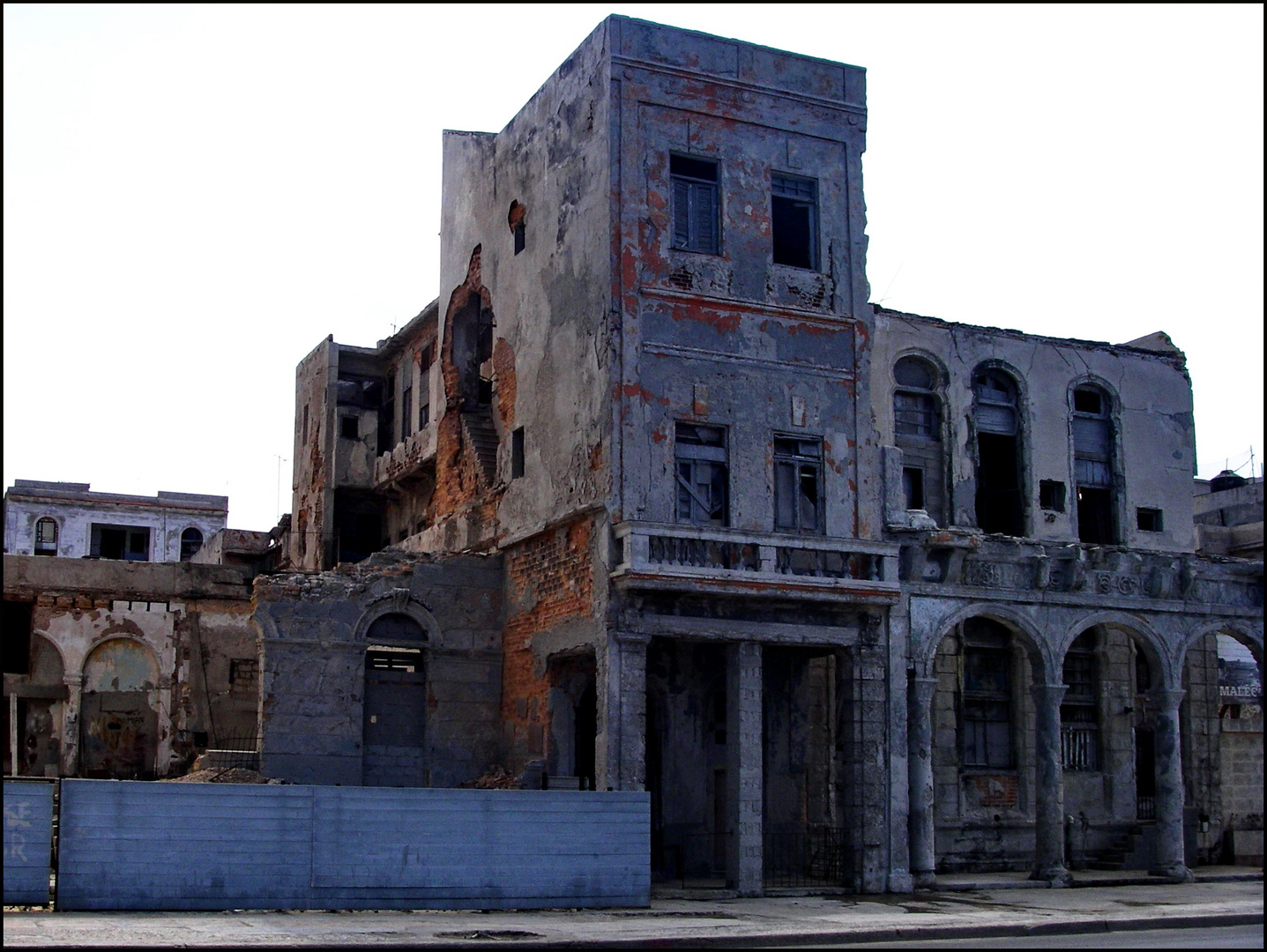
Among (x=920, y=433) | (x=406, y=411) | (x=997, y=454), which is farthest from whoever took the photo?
(x=406, y=411)

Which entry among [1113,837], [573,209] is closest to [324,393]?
[573,209]

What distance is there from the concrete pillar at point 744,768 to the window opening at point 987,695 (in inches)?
292

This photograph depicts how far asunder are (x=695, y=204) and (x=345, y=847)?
11572mm

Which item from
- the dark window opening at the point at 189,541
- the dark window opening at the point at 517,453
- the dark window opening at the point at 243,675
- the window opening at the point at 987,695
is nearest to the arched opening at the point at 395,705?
the dark window opening at the point at 517,453

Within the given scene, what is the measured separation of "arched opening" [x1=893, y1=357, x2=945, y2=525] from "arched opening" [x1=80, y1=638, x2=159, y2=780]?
16096mm

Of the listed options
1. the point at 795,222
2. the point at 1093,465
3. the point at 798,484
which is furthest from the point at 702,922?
the point at 1093,465

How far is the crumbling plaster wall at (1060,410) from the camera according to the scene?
29.4 m

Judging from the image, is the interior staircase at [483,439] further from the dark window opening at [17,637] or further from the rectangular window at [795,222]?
the dark window opening at [17,637]

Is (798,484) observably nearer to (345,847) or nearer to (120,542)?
(345,847)

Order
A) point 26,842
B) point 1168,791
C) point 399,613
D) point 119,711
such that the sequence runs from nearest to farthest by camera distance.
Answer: point 26,842 < point 399,613 < point 1168,791 < point 119,711

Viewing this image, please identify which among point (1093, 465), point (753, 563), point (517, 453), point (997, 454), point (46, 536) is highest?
point (46, 536)

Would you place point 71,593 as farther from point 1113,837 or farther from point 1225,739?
point 1225,739

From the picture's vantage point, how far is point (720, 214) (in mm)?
24547

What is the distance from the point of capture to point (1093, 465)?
102 feet
